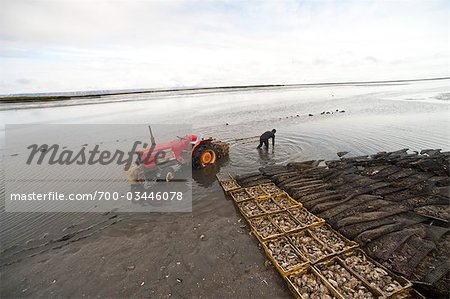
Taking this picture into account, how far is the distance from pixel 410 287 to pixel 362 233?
1.49 meters

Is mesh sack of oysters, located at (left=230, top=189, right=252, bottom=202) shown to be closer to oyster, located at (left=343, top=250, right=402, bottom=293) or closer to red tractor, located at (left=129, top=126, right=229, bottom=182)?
red tractor, located at (left=129, top=126, right=229, bottom=182)

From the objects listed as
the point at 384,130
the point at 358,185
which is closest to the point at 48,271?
the point at 358,185

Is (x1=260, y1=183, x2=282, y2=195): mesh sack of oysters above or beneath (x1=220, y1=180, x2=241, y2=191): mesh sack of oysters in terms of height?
above

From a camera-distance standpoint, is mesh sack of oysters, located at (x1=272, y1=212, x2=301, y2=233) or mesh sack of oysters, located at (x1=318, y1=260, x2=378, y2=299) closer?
mesh sack of oysters, located at (x1=318, y1=260, x2=378, y2=299)

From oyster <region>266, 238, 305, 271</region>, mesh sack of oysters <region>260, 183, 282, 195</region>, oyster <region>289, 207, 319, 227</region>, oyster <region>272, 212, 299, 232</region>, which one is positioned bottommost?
oyster <region>266, 238, 305, 271</region>

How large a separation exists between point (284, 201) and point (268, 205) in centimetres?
69

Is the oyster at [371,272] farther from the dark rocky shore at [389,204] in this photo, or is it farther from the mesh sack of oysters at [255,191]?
the mesh sack of oysters at [255,191]

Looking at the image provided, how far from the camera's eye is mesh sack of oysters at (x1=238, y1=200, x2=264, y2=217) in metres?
7.07

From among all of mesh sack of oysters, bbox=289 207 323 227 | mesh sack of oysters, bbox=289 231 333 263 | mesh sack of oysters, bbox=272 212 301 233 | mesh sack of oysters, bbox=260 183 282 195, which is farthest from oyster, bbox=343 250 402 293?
mesh sack of oysters, bbox=260 183 282 195

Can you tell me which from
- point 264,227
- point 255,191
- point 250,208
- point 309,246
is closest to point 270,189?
point 255,191

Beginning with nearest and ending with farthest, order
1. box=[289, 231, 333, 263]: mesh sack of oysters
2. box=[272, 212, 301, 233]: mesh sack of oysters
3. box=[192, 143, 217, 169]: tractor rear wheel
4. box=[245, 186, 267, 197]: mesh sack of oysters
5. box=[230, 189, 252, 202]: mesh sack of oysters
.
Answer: box=[289, 231, 333, 263]: mesh sack of oysters
box=[272, 212, 301, 233]: mesh sack of oysters
box=[230, 189, 252, 202]: mesh sack of oysters
box=[245, 186, 267, 197]: mesh sack of oysters
box=[192, 143, 217, 169]: tractor rear wheel

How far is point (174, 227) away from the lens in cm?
684

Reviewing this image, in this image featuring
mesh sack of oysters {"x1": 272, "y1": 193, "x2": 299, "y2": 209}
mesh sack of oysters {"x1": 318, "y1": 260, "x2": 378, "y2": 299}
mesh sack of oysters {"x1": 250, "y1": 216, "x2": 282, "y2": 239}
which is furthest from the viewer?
mesh sack of oysters {"x1": 272, "y1": 193, "x2": 299, "y2": 209}

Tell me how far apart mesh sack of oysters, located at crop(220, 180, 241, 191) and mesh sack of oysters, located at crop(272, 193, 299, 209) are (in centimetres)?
182
